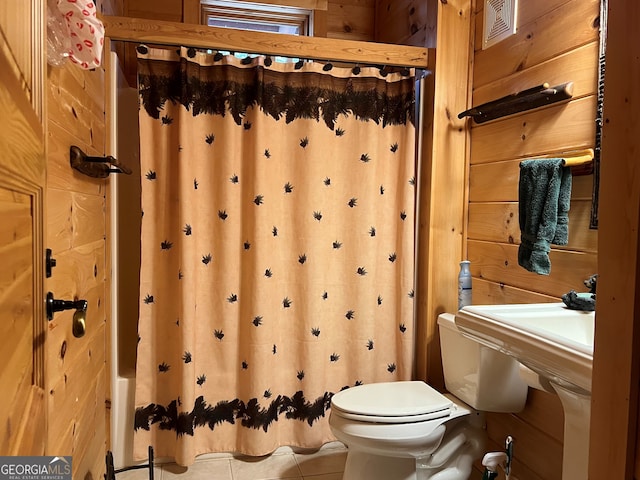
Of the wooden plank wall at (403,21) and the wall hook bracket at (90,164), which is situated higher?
the wooden plank wall at (403,21)

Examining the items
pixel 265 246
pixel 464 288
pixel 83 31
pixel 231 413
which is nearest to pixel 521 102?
pixel 464 288

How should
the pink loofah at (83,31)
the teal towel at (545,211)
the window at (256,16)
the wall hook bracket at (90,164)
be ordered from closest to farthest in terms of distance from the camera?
1. the pink loofah at (83,31)
2. the wall hook bracket at (90,164)
3. the teal towel at (545,211)
4. the window at (256,16)

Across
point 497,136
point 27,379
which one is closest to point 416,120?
point 497,136

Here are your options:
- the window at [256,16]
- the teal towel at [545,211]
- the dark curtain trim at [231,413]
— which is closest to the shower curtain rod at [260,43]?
the window at [256,16]

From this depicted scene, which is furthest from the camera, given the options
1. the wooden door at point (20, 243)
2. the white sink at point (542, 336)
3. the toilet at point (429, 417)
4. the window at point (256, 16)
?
the window at point (256, 16)

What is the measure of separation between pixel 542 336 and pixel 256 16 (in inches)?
97.7

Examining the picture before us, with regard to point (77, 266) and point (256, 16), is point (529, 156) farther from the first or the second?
point (256, 16)

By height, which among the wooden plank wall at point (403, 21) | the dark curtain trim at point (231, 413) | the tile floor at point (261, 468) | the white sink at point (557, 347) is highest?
the wooden plank wall at point (403, 21)

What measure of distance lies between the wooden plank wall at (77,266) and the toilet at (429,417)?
2.86ft

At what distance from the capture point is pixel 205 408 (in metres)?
2.19

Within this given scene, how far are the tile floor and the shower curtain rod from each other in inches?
71.8

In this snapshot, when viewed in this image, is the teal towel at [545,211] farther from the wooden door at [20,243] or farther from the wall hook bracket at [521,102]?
the wooden door at [20,243]

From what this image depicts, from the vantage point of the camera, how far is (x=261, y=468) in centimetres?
220

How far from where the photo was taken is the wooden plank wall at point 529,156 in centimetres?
163
